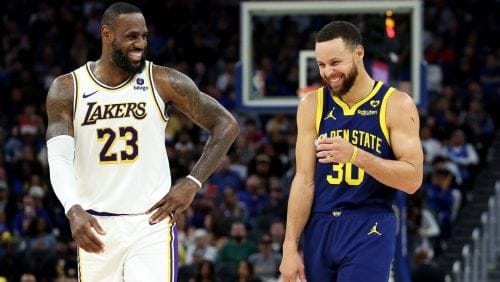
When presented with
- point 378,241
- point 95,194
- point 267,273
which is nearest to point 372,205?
point 378,241

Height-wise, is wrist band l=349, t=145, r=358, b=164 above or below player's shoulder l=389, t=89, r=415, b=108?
below

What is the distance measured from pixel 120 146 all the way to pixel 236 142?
1339 cm

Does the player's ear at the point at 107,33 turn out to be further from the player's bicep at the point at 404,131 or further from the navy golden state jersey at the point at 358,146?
the player's bicep at the point at 404,131

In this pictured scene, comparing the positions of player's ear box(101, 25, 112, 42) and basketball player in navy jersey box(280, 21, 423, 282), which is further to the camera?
player's ear box(101, 25, 112, 42)

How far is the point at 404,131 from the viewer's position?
265 inches

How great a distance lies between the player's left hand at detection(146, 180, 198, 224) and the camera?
23.1 ft

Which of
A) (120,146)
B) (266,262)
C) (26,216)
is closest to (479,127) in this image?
(266,262)

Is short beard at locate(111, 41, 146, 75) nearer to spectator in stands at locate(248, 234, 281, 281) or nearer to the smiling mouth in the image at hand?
the smiling mouth

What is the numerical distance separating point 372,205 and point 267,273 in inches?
394

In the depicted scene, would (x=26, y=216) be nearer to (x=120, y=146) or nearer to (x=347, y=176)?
(x=120, y=146)

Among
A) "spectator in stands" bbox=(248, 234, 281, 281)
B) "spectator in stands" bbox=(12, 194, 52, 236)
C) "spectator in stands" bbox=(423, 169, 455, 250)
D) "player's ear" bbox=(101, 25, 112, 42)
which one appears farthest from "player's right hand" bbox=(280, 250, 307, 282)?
"spectator in stands" bbox=(423, 169, 455, 250)

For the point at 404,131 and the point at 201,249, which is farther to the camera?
the point at 201,249

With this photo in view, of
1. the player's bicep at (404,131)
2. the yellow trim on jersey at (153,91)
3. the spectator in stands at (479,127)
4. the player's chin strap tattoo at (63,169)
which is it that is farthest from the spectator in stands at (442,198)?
the player's chin strap tattoo at (63,169)

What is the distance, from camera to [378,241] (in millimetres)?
6801
